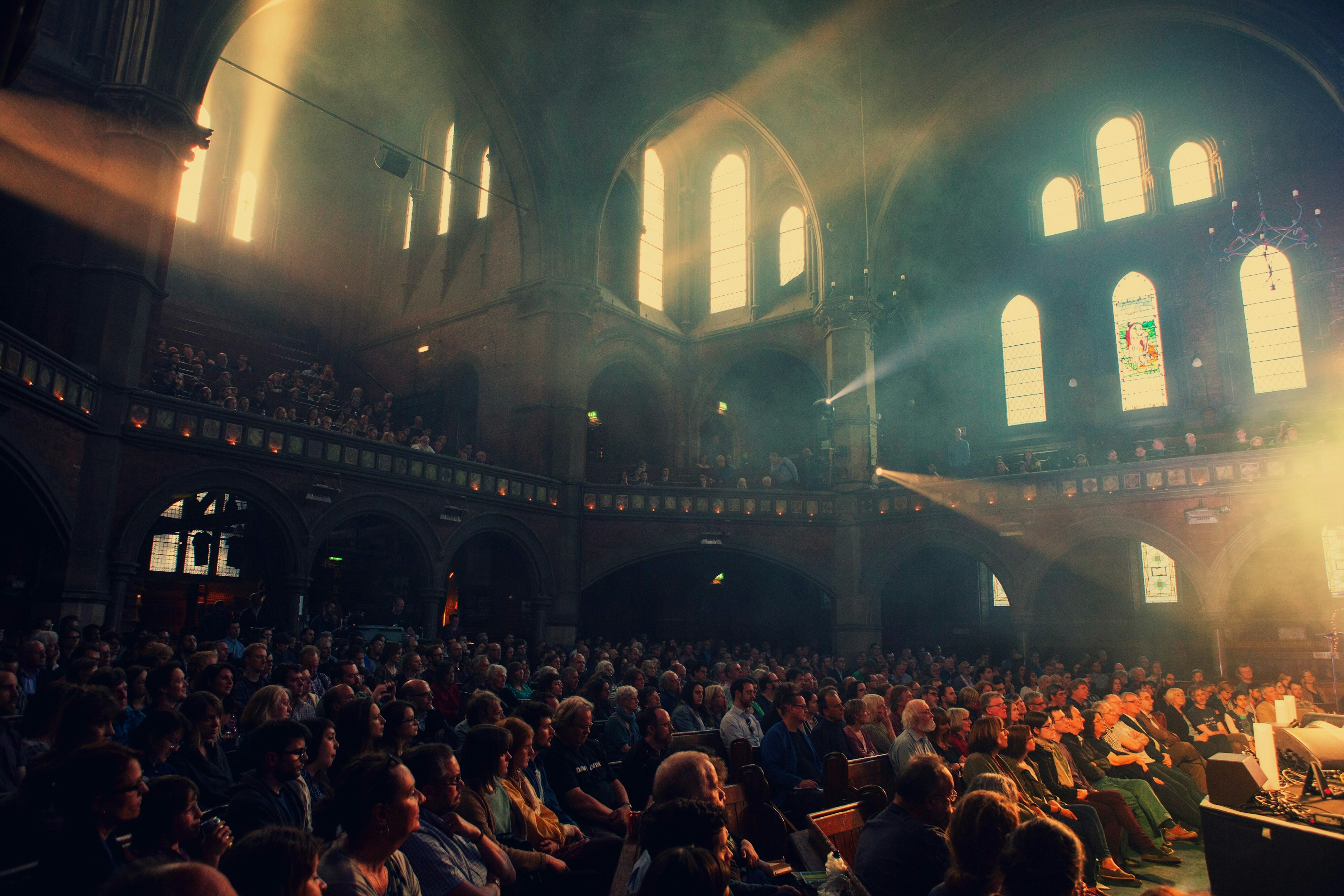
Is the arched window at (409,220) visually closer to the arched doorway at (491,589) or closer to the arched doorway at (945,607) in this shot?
the arched doorway at (491,589)

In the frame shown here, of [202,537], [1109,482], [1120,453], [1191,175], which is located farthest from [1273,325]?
[202,537]

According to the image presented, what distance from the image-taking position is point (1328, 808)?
4.66 meters

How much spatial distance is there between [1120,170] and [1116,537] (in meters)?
11.2

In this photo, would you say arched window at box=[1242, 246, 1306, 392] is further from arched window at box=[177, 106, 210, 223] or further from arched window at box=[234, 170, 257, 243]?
arched window at box=[177, 106, 210, 223]

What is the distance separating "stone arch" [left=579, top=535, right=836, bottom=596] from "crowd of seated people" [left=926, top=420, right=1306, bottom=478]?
12.4 feet

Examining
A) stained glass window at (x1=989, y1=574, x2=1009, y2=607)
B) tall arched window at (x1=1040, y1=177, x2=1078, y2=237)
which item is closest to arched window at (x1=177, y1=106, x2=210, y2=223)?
tall arched window at (x1=1040, y1=177, x2=1078, y2=237)

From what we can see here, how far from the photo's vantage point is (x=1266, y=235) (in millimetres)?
22016

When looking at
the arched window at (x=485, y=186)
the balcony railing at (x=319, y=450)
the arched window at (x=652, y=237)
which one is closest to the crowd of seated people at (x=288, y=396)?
the balcony railing at (x=319, y=450)

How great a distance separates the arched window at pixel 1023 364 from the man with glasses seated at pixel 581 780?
2212 cm

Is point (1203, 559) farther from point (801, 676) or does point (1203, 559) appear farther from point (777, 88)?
point (777, 88)

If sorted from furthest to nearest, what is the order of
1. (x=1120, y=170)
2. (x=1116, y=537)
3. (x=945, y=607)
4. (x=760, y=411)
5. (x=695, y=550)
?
1. (x=760, y=411)
2. (x=1120, y=170)
3. (x=945, y=607)
4. (x=695, y=550)
5. (x=1116, y=537)

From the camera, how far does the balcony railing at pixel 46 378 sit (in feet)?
34.4

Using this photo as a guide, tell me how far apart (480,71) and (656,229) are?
7149 mm

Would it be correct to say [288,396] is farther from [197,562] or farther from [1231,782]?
[1231,782]
